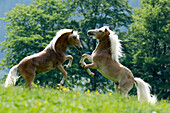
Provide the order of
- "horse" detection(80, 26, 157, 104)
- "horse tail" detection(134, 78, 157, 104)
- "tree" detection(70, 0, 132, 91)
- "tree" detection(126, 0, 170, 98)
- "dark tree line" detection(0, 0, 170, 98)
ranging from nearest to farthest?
1. "horse" detection(80, 26, 157, 104)
2. "horse tail" detection(134, 78, 157, 104)
3. "tree" detection(126, 0, 170, 98)
4. "dark tree line" detection(0, 0, 170, 98)
5. "tree" detection(70, 0, 132, 91)

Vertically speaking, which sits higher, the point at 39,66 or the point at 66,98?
the point at 39,66

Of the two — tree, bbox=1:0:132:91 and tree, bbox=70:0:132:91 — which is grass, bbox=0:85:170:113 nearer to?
tree, bbox=1:0:132:91

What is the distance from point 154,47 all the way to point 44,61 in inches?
925

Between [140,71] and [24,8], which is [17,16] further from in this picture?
[140,71]

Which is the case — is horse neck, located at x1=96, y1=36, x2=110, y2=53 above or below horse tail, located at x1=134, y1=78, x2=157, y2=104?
above

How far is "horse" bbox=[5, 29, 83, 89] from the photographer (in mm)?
9445

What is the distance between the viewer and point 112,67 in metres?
10.0

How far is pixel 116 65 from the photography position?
10117 mm

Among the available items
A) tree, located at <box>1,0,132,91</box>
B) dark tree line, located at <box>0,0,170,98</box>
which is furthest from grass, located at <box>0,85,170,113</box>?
tree, located at <box>1,0,132,91</box>

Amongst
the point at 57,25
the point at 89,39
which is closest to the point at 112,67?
the point at 57,25

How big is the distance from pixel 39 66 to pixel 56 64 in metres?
0.67

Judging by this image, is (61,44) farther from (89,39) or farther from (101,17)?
(101,17)

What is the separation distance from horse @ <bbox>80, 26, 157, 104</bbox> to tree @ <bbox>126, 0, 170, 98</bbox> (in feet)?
62.3

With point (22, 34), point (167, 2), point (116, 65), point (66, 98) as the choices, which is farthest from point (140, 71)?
point (66, 98)
